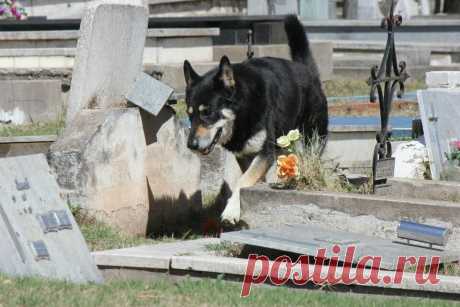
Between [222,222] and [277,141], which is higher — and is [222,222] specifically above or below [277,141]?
below

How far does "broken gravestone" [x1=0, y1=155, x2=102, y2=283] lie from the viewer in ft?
22.5

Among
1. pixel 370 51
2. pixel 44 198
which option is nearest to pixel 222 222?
pixel 44 198

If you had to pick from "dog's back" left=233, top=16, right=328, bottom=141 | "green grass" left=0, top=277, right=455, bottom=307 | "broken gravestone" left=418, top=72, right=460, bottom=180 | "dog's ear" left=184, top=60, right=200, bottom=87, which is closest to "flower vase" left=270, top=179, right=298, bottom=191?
"dog's back" left=233, top=16, right=328, bottom=141

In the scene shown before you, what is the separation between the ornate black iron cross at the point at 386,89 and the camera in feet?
26.0

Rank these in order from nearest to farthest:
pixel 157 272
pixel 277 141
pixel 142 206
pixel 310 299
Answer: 1. pixel 310 299
2. pixel 157 272
3. pixel 277 141
4. pixel 142 206

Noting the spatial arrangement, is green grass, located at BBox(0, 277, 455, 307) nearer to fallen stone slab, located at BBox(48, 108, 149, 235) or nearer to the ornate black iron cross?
the ornate black iron cross

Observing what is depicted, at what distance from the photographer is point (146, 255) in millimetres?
7031

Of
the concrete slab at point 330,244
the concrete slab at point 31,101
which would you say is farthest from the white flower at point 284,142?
the concrete slab at point 31,101

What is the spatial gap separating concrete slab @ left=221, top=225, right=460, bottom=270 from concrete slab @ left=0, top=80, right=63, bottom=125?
6.01m

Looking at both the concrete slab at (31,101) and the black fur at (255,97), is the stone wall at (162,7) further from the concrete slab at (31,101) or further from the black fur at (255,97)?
the black fur at (255,97)

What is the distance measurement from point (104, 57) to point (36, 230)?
2.34 m

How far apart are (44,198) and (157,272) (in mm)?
967

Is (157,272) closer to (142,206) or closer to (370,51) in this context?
(142,206)

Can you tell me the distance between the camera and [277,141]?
8.45 m
